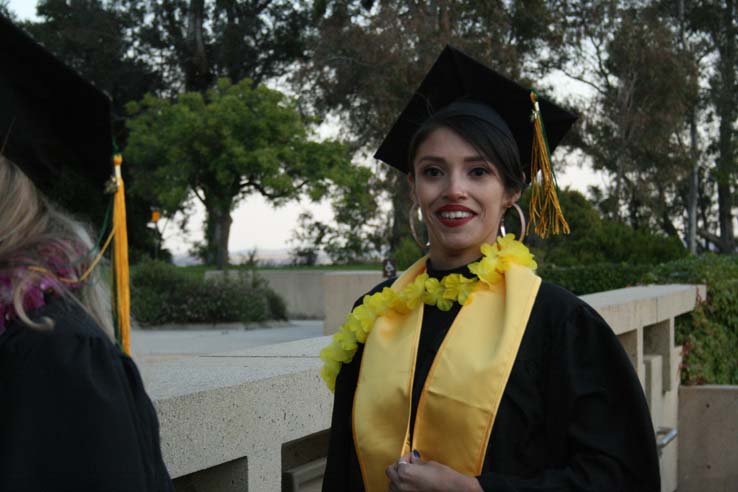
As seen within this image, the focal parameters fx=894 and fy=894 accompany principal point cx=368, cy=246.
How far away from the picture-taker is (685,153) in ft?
114

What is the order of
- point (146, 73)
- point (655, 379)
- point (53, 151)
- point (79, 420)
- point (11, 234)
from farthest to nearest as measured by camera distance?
1. point (146, 73)
2. point (655, 379)
3. point (53, 151)
4. point (11, 234)
5. point (79, 420)

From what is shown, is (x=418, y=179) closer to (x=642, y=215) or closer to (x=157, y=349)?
(x=157, y=349)

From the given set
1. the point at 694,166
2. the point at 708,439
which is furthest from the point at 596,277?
the point at 694,166

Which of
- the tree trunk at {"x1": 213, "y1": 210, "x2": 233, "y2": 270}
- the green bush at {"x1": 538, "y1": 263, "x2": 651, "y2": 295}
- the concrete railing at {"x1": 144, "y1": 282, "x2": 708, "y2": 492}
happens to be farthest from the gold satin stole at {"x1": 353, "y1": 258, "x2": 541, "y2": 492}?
the tree trunk at {"x1": 213, "y1": 210, "x2": 233, "y2": 270}

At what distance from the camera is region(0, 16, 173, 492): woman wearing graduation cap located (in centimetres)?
138

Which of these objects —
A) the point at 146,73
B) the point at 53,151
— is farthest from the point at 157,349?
the point at 146,73

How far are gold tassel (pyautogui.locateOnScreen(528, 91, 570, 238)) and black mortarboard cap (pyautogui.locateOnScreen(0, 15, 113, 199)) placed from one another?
123cm

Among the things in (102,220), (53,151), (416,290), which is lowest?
(416,290)

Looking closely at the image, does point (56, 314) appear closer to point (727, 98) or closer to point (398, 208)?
point (398, 208)

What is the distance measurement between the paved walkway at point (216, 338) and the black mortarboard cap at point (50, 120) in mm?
9762

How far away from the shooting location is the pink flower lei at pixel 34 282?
4.86 feet

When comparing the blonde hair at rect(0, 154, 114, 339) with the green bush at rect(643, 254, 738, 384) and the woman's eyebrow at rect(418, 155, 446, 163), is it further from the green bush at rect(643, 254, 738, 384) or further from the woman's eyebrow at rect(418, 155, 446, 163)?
the green bush at rect(643, 254, 738, 384)

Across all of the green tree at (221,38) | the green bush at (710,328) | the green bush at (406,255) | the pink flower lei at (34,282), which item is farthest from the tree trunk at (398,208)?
the pink flower lei at (34,282)

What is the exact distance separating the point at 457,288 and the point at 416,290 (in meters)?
0.13
